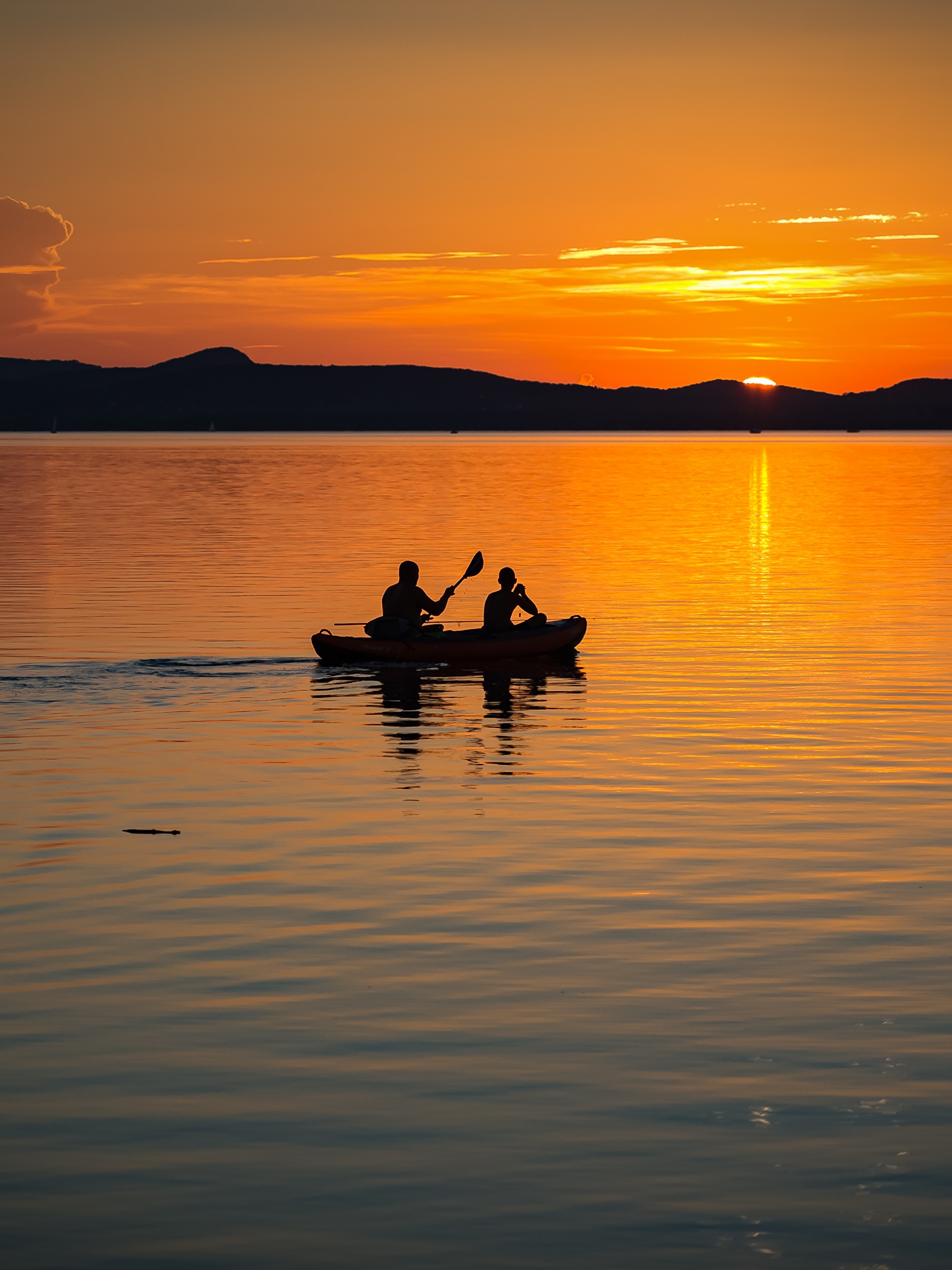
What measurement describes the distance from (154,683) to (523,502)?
66.7m

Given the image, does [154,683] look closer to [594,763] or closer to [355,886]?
[594,763]

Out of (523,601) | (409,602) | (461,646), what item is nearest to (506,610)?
(523,601)

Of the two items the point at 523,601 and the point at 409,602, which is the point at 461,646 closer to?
the point at 409,602

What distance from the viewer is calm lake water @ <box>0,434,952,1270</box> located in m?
7.84

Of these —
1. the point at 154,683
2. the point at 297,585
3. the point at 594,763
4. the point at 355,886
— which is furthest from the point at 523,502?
the point at 355,886

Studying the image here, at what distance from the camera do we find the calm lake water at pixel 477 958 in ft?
25.7

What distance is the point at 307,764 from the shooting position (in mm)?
19734

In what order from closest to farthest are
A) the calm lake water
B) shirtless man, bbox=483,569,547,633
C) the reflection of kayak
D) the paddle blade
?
1. the calm lake water
2. the reflection of kayak
3. shirtless man, bbox=483,569,547,633
4. the paddle blade

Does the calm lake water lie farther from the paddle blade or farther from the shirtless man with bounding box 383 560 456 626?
the paddle blade

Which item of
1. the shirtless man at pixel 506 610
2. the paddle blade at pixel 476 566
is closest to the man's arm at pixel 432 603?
the shirtless man at pixel 506 610

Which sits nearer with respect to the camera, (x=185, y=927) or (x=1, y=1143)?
(x=1, y=1143)

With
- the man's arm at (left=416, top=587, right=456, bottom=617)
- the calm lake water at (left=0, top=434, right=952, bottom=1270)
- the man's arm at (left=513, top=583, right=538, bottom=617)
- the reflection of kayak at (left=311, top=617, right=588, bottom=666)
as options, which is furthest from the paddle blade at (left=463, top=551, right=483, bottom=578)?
the calm lake water at (left=0, top=434, right=952, bottom=1270)

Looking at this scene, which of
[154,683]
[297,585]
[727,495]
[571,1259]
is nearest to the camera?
[571,1259]

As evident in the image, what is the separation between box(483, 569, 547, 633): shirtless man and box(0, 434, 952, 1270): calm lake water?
0.91 metres
